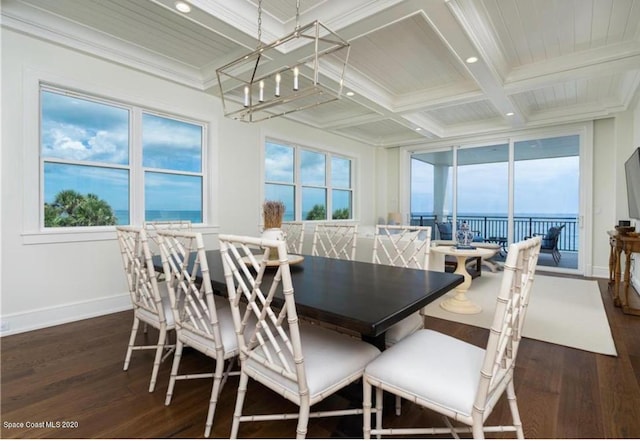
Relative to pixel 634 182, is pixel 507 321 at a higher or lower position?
lower

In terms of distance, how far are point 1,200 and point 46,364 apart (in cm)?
151

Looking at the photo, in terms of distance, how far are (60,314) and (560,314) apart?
509cm

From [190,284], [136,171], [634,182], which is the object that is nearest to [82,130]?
[136,171]

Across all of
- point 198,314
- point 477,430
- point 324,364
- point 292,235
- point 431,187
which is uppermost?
point 431,187

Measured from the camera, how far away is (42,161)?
9.82 feet

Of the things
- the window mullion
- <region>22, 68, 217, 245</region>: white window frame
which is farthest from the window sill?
the window mullion

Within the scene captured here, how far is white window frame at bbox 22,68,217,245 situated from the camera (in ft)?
9.36

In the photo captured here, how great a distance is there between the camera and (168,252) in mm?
1780

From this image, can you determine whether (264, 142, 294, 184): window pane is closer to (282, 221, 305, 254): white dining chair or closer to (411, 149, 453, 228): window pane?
(282, 221, 305, 254): white dining chair

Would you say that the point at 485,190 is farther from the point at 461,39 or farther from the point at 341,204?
the point at 461,39

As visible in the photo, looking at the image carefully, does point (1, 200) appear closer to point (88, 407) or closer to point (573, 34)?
point (88, 407)

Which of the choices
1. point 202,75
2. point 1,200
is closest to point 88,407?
point 1,200

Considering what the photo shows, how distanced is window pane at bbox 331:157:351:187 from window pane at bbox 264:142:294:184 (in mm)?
1212

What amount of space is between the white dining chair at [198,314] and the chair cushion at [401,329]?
33.9 inches
